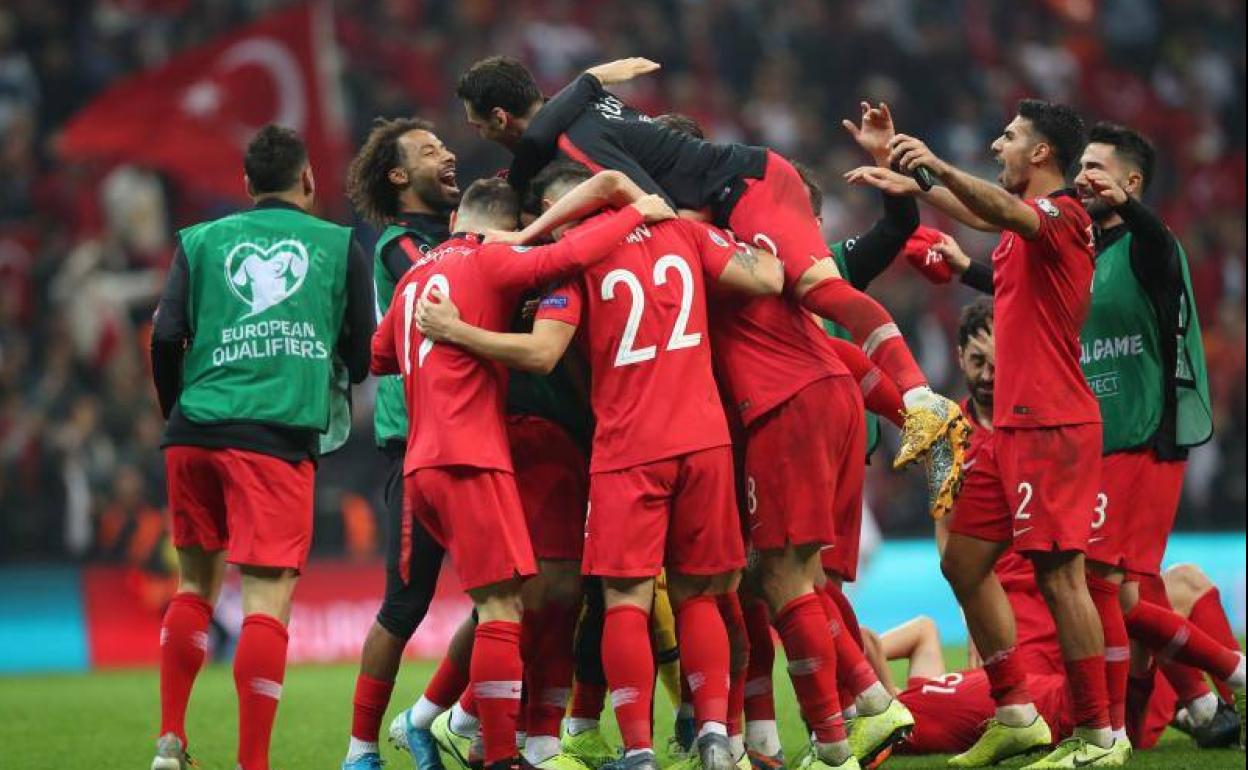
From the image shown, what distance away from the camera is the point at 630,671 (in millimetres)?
5844

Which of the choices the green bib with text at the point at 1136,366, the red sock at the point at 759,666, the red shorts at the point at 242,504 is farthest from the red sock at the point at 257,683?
the green bib with text at the point at 1136,366

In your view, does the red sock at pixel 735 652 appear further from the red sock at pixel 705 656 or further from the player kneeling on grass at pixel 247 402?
the player kneeling on grass at pixel 247 402

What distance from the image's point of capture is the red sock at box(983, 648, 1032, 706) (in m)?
6.93

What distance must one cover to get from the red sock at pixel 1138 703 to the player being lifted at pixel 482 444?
3.00 metres

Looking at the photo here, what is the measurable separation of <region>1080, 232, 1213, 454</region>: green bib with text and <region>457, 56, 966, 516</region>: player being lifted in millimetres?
1548

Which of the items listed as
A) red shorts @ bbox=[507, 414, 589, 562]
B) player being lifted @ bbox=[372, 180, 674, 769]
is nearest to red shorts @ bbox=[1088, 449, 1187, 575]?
red shorts @ bbox=[507, 414, 589, 562]

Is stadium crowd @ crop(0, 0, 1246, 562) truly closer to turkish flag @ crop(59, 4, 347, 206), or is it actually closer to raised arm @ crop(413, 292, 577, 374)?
turkish flag @ crop(59, 4, 347, 206)

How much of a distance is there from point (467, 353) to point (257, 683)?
138 centimetres

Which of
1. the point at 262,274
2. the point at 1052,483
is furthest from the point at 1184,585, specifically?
the point at 262,274

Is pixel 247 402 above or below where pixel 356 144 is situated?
below

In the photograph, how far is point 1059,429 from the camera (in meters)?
6.77

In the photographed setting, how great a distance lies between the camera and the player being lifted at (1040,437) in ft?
21.9

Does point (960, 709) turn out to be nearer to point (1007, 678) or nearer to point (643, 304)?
point (1007, 678)

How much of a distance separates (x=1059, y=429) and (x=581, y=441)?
1.81m
